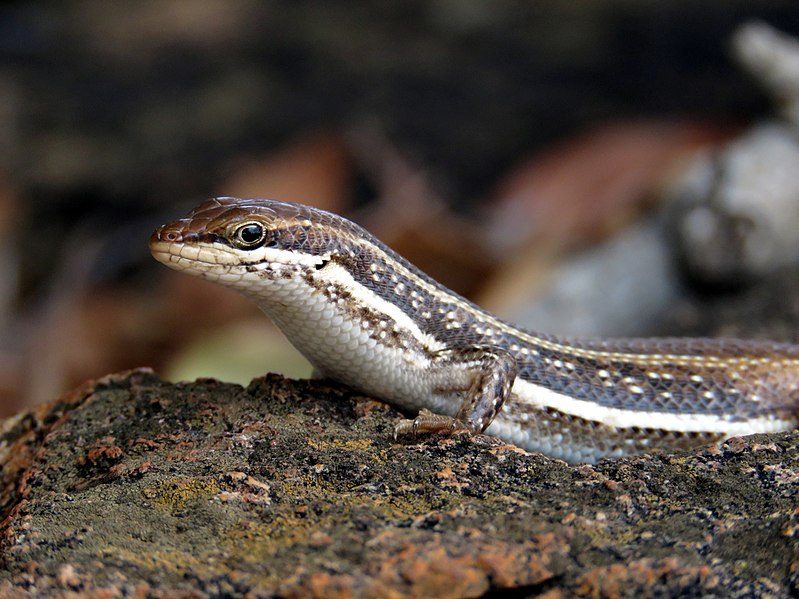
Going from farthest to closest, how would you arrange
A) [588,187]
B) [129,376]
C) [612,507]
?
[588,187], [129,376], [612,507]

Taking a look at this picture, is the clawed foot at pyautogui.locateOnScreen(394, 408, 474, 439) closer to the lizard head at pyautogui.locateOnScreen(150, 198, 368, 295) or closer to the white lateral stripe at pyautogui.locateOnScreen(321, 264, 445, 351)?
the white lateral stripe at pyautogui.locateOnScreen(321, 264, 445, 351)

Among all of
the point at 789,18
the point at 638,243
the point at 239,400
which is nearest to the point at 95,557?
the point at 239,400

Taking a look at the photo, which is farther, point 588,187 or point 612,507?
point 588,187

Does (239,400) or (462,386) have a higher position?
(462,386)

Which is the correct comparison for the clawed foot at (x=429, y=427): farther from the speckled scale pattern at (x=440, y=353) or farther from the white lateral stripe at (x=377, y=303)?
the white lateral stripe at (x=377, y=303)

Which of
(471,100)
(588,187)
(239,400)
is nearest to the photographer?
(239,400)

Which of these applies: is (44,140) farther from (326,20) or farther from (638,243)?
(638,243)

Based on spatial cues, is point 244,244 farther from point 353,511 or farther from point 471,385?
point 353,511

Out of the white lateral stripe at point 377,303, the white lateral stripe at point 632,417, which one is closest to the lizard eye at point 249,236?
the white lateral stripe at point 377,303
